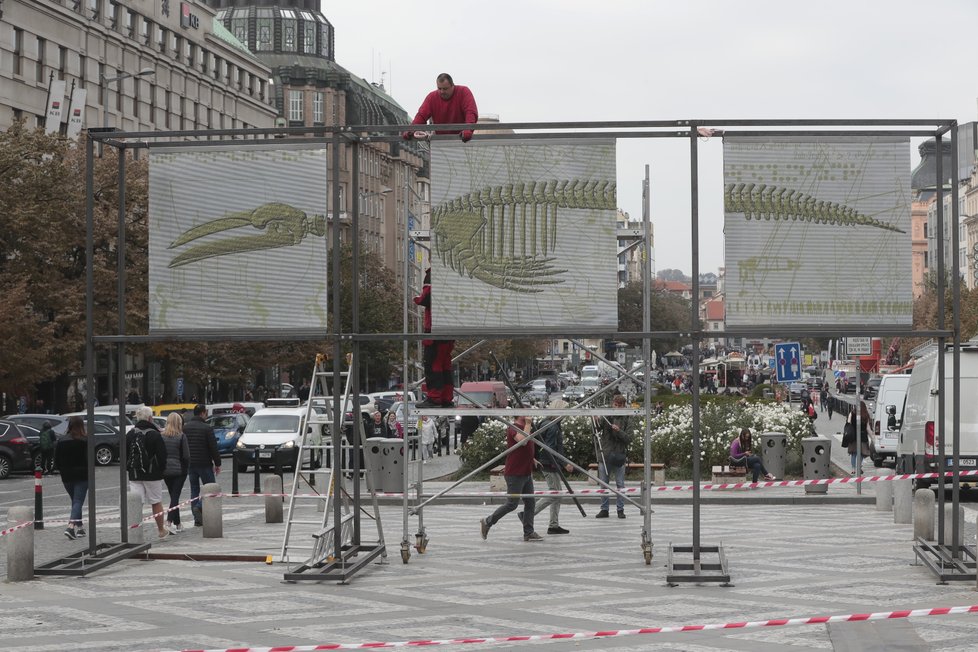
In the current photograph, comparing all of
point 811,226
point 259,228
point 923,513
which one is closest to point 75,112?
point 259,228

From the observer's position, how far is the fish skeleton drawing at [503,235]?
1580cm

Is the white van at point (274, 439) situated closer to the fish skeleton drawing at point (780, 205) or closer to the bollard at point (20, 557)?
the bollard at point (20, 557)

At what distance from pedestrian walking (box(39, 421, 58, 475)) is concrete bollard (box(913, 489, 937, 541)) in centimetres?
2434

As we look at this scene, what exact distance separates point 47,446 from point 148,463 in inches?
710

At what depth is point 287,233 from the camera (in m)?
16.2

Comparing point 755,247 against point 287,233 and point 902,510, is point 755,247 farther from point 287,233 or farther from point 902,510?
point 902,510

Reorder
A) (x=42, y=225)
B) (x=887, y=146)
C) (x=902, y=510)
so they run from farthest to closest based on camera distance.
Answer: (x=42, y=225) → (x=902, y=510) → (x=887, y=146)

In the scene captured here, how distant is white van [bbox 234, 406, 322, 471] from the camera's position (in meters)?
38.2

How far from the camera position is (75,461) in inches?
808

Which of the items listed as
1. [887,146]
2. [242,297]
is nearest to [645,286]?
[887,146]

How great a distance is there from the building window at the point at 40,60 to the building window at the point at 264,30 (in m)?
58.8

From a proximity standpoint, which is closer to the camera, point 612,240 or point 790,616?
point 790,616

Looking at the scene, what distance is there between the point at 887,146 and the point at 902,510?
7.59 m

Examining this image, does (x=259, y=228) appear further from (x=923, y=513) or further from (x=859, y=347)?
(x=859, y=347)
